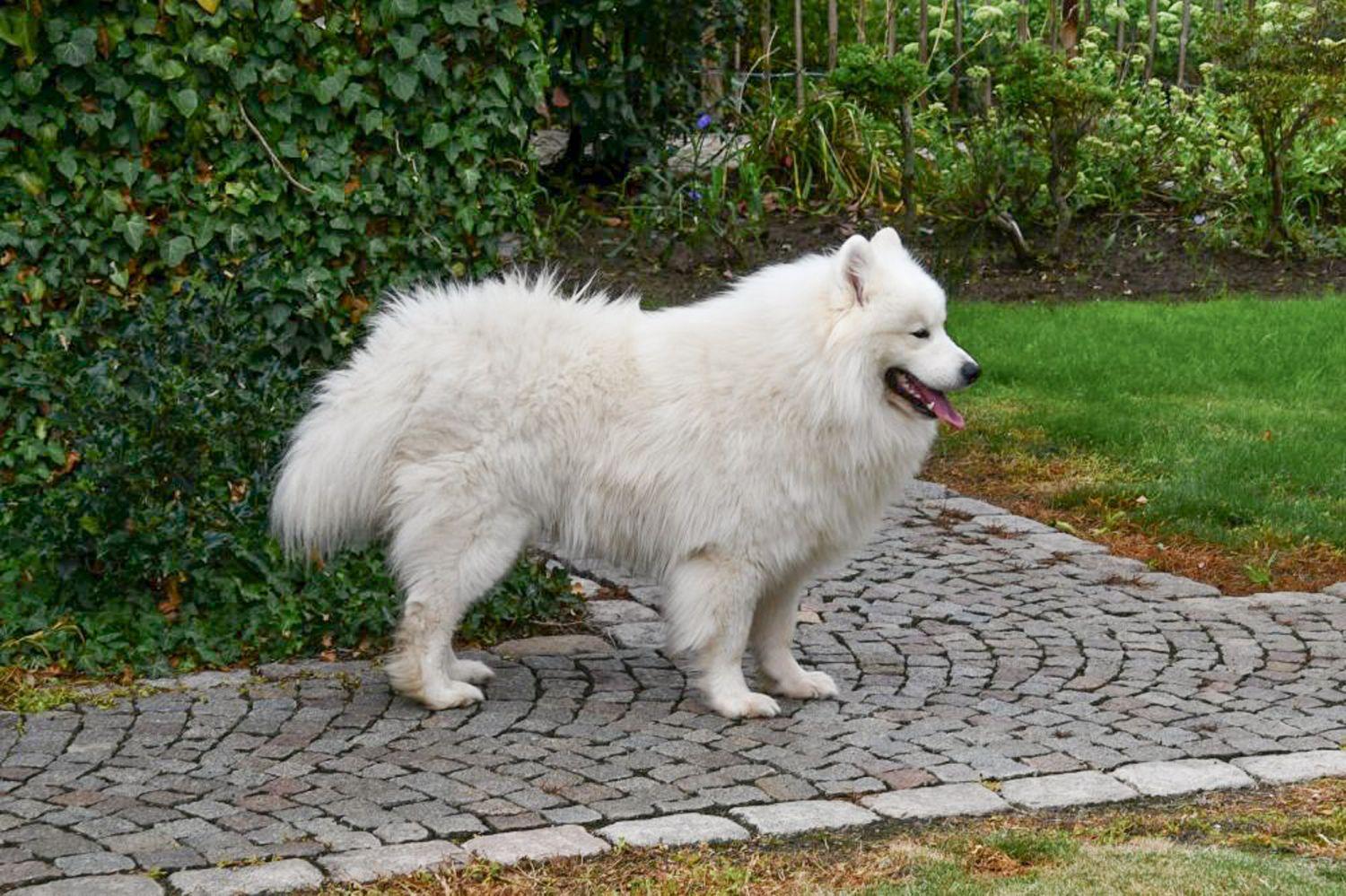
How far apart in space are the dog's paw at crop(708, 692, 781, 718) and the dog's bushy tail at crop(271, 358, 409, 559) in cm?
129

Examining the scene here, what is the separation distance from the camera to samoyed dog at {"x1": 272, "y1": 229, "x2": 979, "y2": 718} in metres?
5.75

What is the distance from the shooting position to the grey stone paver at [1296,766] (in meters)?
5.30

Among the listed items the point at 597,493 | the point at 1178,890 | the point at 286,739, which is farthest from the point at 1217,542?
the point at 286,739

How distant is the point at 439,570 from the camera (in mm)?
5766

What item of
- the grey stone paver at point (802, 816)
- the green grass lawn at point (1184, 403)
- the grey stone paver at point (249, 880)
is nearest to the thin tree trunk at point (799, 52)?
the green grass lawn at point (1184, 403)

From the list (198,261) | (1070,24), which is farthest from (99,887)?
(1070,24)

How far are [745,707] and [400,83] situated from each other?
269 cm

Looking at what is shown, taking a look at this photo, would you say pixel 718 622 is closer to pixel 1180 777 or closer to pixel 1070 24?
pixel 1180 777

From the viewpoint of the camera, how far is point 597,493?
19.4ft

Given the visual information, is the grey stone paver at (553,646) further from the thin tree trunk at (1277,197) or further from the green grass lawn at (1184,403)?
the thin tree trunk at (1277,197)

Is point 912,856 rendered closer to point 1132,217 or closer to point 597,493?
point 597,493

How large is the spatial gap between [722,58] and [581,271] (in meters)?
2.71

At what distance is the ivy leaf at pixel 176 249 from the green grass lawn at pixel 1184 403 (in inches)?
176

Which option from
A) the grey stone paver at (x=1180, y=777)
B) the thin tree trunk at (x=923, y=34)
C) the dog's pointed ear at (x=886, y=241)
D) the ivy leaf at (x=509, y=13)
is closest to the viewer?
the grey stone paver at (x=1180, y=777)
